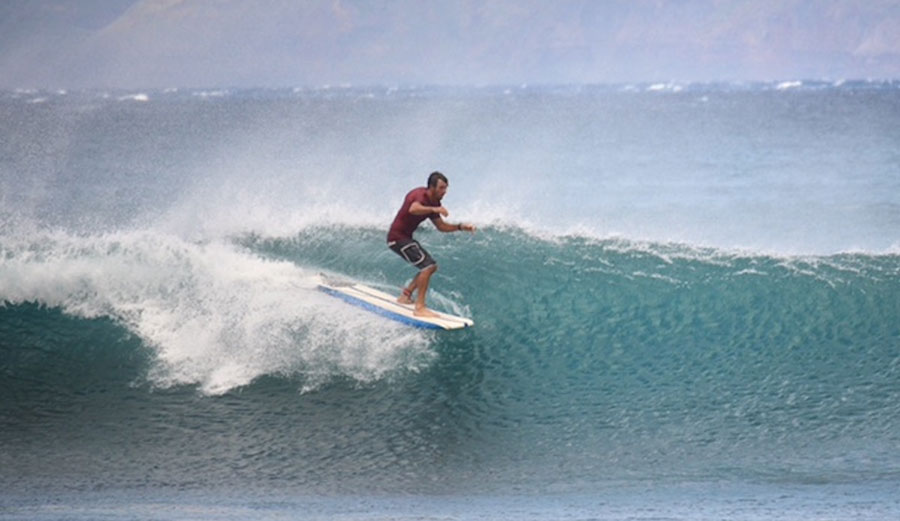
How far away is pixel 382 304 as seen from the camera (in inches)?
411

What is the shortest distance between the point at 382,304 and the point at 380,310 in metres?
0.13

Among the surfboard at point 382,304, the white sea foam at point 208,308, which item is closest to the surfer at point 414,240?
the surfboard at point 382,304

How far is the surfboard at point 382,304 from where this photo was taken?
9992 millimetres

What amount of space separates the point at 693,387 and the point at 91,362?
5432mm

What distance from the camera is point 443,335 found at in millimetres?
10352

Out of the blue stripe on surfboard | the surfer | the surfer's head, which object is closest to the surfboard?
the blue stripe on surfboard

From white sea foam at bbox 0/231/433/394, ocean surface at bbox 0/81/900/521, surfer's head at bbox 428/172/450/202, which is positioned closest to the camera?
ocean surface at bbox 0/81/900/521

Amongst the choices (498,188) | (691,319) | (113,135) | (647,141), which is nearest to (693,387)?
(691,319)

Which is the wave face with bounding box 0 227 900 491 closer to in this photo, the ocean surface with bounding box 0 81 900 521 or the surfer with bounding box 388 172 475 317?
the ocean surface with bounding box 0 81 900 521

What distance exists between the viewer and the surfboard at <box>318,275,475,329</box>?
9.99 meters

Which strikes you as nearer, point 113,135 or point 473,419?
point 473,419

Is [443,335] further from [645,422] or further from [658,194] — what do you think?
[658,194]

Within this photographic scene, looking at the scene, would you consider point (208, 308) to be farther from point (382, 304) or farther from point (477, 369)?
point (477, 369)

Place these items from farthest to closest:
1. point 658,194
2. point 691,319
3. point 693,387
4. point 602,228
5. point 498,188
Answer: point 498,188 < point 658,194 < point 602,228 < point 691,319 < point 693,387
